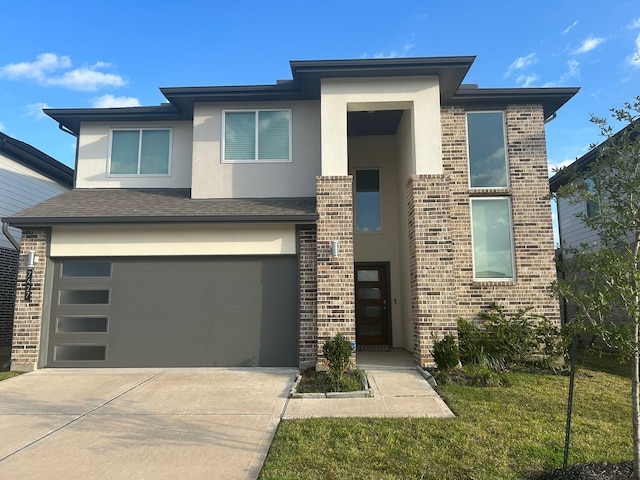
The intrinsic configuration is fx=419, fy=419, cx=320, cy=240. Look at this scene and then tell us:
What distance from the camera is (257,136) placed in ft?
31.8

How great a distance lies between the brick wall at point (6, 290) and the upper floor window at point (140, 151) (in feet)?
15.7

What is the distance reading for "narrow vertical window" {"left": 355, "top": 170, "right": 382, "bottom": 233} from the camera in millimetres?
11359

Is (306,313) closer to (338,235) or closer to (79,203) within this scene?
(338,235)

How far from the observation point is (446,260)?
27.0 ft

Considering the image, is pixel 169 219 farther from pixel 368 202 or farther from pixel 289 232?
pixel 368 202

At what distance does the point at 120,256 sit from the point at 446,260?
6644mm

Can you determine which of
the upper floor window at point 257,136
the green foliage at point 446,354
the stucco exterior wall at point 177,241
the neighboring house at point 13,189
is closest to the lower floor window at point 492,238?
the green foliage at point 446,354

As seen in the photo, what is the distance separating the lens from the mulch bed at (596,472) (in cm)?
361

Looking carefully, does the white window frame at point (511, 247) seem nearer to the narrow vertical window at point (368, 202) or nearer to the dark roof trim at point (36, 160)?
the narrow vertical window at point (368, 202)

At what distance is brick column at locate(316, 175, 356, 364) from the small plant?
1.76ft

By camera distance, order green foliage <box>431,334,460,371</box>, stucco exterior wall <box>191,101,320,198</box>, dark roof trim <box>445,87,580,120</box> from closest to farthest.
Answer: green foliage <box>431,334,460,371</box> → dark roof trim <box>445,87,580,120</box> → stucco exterior wall <box>191,101,320,198</box>

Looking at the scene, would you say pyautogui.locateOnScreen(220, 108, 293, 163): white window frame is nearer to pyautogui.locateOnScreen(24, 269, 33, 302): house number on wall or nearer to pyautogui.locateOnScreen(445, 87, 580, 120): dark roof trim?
pyautogui.locateOnScreen(445, 87, 580, 120): dark roof trim

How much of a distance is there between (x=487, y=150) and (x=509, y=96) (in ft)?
4.10

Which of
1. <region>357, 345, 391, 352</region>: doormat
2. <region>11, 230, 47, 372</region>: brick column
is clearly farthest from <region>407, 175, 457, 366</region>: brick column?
<region>11, 230, 47, 372</region>: brick column
